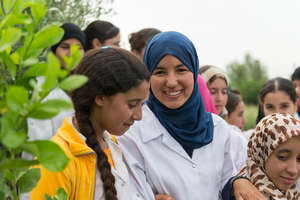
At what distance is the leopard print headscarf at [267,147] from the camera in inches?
96.1

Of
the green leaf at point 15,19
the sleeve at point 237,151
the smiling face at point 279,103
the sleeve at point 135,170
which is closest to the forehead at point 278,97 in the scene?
the smiling face at point 279,103

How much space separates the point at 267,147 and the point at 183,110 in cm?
61

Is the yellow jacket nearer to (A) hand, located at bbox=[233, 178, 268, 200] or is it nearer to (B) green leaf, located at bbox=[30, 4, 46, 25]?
(A) hand, located at bbox=[233, 178, 268, 200]

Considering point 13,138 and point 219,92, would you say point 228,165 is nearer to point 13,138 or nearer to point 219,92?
point 13,138

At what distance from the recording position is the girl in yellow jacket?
6.32 ft

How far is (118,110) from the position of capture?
2.10m

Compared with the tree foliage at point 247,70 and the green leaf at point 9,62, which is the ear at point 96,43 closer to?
the green leaf at point 9,62

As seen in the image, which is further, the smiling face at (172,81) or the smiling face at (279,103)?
the smiling face at (279,103)

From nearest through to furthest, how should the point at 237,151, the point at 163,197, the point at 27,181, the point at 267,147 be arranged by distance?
the point at 27,181
the point at 163,197
the point at 267,147
the point at 237,151

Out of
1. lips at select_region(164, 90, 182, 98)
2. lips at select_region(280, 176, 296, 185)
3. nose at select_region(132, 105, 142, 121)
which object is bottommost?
lips at select_region(280, 176, 296, 185)

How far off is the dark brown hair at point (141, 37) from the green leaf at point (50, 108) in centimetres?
397

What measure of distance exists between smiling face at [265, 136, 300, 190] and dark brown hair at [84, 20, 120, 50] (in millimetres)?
2898

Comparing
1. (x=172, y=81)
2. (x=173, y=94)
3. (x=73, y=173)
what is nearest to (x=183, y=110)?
(x=173, y=94)

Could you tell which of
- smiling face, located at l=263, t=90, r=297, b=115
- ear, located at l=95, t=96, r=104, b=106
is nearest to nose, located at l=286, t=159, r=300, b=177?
ear, located at l=95, t=96, r=104, b=106
